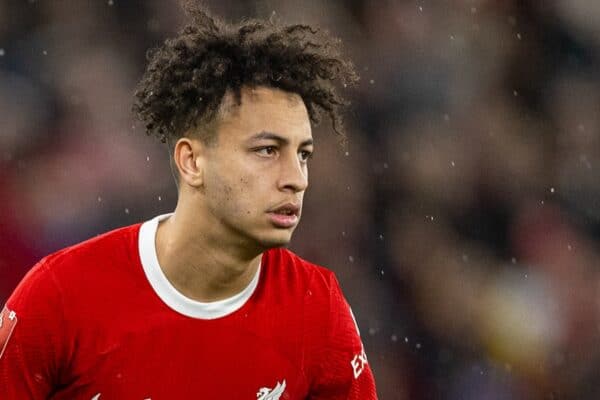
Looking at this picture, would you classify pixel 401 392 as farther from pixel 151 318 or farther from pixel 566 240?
pixel 151 318

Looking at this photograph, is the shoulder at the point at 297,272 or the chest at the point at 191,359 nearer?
the chest at the point at 191,359

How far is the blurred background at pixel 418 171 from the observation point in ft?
19.6

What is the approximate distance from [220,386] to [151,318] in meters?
0.29

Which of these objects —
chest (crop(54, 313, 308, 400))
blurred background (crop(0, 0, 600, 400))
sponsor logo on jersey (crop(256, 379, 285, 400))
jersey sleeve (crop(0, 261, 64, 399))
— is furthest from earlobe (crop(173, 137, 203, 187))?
blurred background (crop(0, 0, 600, 400))

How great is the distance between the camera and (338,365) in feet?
11.4

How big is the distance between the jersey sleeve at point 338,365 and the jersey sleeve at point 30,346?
79 cm

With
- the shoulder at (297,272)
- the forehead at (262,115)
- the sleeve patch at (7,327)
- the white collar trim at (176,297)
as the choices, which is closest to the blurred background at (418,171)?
the shoulder at (297,272)

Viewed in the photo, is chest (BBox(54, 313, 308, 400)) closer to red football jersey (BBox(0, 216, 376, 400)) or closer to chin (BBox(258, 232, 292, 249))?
red football jersey (BBox(0, 216, 376, 400))

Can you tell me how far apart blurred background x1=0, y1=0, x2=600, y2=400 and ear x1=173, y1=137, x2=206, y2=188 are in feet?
8.68

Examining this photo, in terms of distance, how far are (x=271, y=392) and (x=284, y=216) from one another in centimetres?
56

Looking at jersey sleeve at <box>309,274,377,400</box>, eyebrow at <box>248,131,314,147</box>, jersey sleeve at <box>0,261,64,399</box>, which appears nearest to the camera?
jersey sleeve at <box>0,261,64,399</box>

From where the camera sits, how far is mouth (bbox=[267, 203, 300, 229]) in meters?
3.20

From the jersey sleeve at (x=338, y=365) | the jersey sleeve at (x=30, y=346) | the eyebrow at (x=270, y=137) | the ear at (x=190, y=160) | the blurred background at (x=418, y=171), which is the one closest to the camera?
the jersey sleeve at (x=30, y=346)

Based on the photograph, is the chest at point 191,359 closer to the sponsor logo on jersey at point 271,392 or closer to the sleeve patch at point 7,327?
the sponsor logo on jersey at point 271,392
